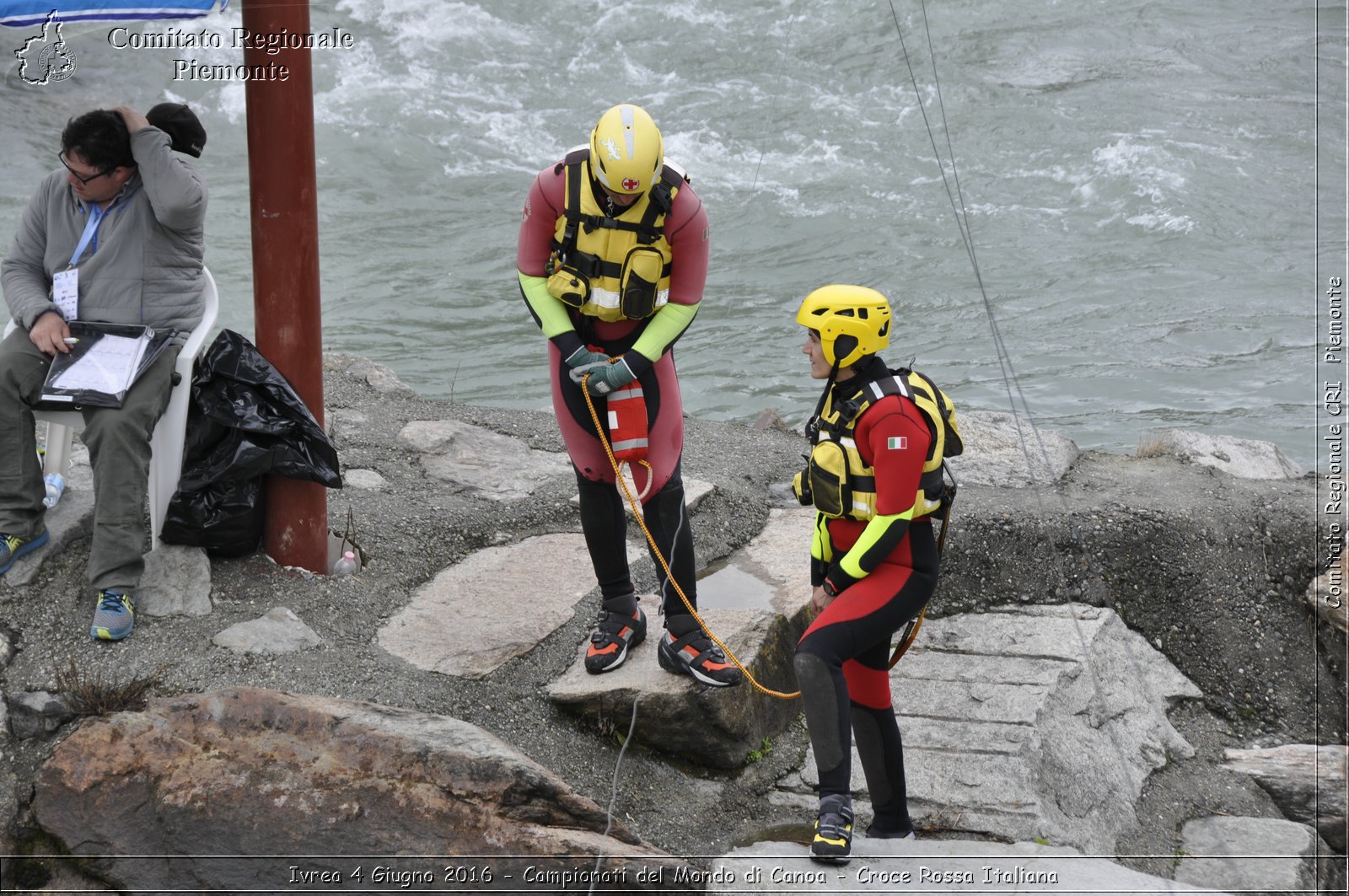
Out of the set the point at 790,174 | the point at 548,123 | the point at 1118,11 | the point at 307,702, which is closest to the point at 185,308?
the point at 307,702

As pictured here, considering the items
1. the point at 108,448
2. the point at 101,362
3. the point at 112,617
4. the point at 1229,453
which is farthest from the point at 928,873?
the point at 1229,453

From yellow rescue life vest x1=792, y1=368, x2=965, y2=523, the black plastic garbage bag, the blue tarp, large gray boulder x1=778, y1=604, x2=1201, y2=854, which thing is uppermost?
the blue tarp

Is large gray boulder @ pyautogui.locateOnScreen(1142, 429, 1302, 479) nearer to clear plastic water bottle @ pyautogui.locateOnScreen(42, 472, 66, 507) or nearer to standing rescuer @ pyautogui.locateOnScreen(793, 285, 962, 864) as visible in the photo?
standing rescuer @ pyautogui.locateOnScreen(793, 285, 962, 864)

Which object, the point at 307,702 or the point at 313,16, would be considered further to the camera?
the point at 313,16

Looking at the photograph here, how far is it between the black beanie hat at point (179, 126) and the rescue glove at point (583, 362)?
1520mm

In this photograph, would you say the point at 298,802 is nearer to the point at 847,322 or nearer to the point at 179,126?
the point at 847,322

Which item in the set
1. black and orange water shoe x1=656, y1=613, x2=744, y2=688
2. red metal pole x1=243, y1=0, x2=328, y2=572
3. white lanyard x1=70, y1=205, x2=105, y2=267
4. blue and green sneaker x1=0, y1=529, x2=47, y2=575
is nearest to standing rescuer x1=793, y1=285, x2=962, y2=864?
black and orange water shoe x1=656, y1=613, x2=744, y2=688

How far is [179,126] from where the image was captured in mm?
4238

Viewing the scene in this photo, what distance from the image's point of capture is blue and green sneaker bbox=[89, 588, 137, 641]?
392 centimetres

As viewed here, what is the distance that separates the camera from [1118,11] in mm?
17969

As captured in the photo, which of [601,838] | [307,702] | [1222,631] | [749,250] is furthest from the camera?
→ [749,250]

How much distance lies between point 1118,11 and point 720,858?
57.8 ft

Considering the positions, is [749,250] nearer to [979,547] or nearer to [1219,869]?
[979,547]

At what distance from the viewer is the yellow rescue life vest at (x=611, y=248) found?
3824mm
